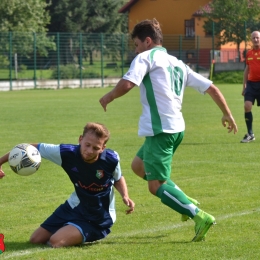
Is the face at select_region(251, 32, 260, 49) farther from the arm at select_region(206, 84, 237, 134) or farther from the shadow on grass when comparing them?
the shadow on grass

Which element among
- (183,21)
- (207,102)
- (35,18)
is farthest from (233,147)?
(183,21)

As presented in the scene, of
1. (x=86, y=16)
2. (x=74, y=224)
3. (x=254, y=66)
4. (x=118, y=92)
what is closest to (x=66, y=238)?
(x=74, y=224)

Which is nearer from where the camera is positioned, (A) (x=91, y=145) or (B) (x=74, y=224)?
(A) (x=91, y=145)

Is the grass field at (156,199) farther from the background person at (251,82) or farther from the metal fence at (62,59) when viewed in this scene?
the metal fence at (62,59)

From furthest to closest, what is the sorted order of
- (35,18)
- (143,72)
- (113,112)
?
(35,18), (113,112), (143,72)

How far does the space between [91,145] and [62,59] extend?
33015mm

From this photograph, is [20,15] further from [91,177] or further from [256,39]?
[91,177]

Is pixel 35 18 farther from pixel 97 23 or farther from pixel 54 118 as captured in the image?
pixel 54 118

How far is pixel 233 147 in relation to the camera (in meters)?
13.0

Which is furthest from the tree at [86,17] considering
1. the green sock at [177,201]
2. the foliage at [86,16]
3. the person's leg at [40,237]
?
the green sock at [177,201]

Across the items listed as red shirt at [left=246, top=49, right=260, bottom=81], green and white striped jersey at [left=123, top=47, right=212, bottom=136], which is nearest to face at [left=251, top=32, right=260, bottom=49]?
red shirt at [left=246, top=49, right=260, bottom=81]

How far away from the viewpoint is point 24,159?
582cm

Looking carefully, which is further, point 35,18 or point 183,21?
point 183,21

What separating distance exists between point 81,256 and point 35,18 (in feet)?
148
